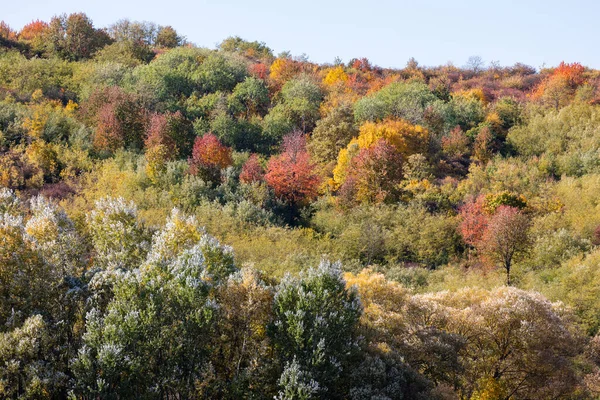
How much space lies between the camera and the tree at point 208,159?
49781 mm

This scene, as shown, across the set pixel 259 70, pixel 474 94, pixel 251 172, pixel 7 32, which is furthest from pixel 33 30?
pixel 474 94

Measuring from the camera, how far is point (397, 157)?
5306 cm

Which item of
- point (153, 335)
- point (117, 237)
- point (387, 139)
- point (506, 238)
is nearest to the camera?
point (153, 335)

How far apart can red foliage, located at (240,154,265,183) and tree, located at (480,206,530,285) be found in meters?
18.8

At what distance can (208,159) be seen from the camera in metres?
51.1

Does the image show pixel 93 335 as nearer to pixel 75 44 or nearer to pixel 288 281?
pixel 288 281

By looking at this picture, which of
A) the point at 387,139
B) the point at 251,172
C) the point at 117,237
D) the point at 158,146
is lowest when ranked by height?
the point at 251,172

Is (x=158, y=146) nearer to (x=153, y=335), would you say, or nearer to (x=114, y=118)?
(x=114, y=118)

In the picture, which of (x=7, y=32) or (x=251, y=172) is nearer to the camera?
(x=251, y=172)

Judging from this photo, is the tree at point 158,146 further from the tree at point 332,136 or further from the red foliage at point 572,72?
the red foliage at point 572,72

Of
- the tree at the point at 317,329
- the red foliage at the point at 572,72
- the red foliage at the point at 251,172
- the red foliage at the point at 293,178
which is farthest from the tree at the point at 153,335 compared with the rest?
the red foliage at the point at 572,72

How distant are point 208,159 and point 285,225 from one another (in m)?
9.38

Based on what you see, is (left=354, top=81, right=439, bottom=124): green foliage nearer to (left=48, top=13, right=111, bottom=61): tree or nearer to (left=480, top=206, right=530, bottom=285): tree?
(left=480, top=206, right=530, bottom=285): tree

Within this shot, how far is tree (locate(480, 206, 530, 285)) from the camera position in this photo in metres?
40.0
